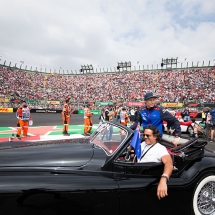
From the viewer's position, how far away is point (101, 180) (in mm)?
2191

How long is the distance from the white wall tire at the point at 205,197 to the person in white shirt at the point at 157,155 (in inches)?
22.1

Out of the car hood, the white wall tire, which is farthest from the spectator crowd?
the car hood

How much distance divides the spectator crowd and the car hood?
128 ft

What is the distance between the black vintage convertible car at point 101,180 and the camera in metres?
1.90

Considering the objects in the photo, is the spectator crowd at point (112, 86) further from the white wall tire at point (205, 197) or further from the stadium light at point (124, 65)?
the white wall tire at point (205, 197)

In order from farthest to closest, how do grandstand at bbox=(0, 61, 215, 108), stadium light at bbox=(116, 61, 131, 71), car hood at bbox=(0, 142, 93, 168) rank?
1. stadium light at bbox=(116, 61, 131, 71)
2. grandstand at bbox=(0, 61, 215, 108)
3. car hood at bbox=(0, 142, 93, 168)

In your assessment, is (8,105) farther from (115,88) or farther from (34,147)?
(34,147)

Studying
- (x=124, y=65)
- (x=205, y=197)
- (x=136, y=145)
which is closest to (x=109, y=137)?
(x=136, y=145)

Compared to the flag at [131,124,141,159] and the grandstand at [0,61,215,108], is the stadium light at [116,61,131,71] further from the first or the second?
the flag at [131,124,141,159]

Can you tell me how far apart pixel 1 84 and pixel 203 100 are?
136 feet

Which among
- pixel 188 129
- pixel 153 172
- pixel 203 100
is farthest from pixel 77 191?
pixel 203 100

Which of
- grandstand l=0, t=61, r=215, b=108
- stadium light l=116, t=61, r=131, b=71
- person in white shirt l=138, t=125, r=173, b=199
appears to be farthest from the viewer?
stadium light l=116, t=61, r=131, b=71

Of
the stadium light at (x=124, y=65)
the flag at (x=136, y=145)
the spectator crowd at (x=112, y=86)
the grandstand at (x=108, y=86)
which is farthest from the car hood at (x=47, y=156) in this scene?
the stadium light at (x=124, y=65)

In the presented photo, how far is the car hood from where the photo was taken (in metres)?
2.43
